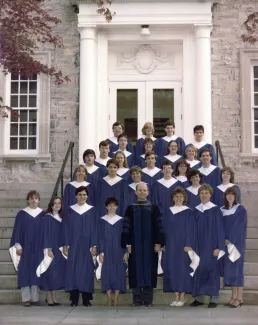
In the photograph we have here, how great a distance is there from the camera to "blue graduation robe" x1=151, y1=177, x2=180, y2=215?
10008 mm

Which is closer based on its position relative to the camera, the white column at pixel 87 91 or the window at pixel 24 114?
the white column at pixel 87 91

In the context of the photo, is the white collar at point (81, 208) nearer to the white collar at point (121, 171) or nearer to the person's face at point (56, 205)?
the person's face at point (56, 205)

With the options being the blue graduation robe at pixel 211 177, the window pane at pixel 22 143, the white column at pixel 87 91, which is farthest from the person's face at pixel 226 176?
the window pane at pixel 22 143

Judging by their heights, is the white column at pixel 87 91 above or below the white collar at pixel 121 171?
above

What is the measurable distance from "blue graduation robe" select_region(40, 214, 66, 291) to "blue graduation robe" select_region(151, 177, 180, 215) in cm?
157

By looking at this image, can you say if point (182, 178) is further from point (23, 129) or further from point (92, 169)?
point (23, 129)

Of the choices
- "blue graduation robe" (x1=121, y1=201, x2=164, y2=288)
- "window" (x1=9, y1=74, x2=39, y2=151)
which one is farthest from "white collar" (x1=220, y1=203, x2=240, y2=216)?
"window" (x1=9, y1=74, x2=39, y2=151)

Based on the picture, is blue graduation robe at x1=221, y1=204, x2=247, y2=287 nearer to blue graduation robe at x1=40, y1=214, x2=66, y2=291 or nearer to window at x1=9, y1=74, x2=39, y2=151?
blue graduation robe at x1=40, y1=214, x2=66, y2=291

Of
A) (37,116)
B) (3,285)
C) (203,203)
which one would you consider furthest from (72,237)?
(37,116)

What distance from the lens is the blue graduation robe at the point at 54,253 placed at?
9.06 metres

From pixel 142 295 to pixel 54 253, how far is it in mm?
1404

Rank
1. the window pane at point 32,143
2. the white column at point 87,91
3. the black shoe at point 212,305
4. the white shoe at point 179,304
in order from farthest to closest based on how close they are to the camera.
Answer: the window pane at point 32,143
the white column at point 87,91
the white shoe at point 179,304
the black shoe at point 212,305

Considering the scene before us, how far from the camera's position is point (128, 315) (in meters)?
8.02

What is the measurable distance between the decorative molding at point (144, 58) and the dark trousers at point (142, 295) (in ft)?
21.8
